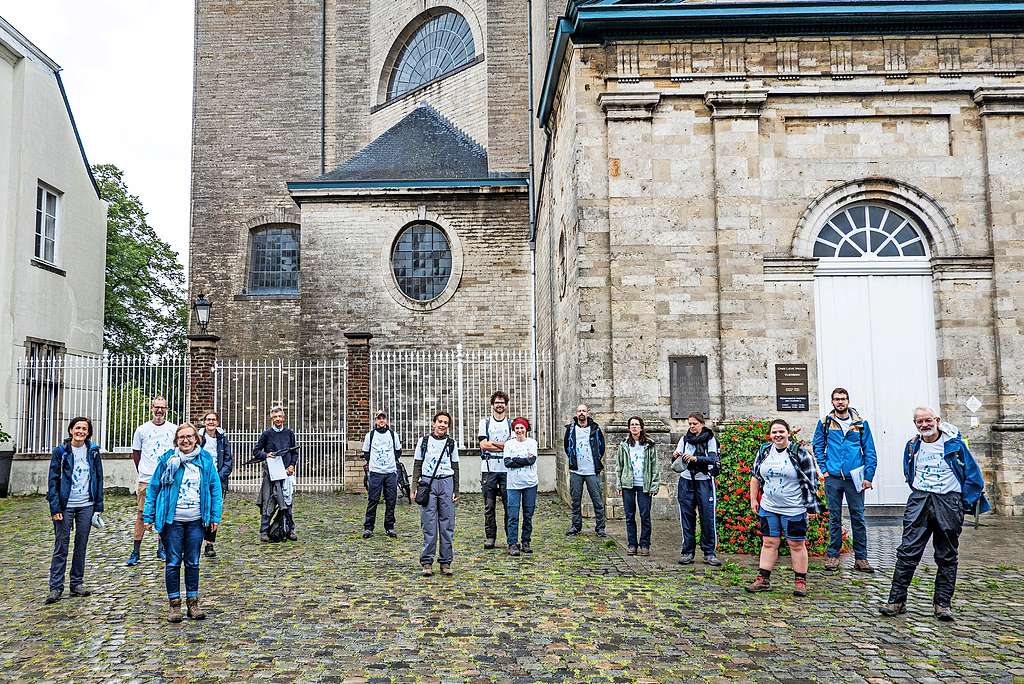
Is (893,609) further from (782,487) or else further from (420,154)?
(420,154)

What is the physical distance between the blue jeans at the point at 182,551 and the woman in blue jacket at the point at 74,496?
4.33ft

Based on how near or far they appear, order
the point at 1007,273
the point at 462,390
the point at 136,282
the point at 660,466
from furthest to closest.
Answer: the point at 136,282 < the point at 462,390 < the point at 1007,273 < the point at 660,466

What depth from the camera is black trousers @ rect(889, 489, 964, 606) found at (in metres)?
6.00

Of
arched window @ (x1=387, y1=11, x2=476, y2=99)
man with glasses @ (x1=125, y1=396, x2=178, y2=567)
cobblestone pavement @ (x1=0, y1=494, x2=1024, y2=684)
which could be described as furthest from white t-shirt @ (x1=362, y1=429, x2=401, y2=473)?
arched window @ (x1=387, y1=11, x2=476, y2=99)

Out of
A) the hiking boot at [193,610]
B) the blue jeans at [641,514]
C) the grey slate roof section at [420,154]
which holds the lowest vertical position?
the hiking boot at [193,610]

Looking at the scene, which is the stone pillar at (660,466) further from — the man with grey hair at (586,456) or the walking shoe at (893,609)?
the walking shoe at (893,609)

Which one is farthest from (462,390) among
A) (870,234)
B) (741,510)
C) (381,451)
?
(741,510)

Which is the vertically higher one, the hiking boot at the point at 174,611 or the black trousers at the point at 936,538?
the black trousers at the point at 936,538

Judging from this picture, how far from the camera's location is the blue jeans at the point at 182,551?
19.9 feet

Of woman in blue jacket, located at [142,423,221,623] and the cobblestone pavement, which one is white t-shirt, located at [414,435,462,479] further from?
woman in blue jacket, located at [142,423,221,623]

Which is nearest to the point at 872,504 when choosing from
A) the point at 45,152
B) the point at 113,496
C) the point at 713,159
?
the point at 713,159

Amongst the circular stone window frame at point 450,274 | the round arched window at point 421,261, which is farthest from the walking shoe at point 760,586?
the round arched window at point 421,261

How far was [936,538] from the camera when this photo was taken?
240 inches

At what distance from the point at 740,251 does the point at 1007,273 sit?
12.3 ft
